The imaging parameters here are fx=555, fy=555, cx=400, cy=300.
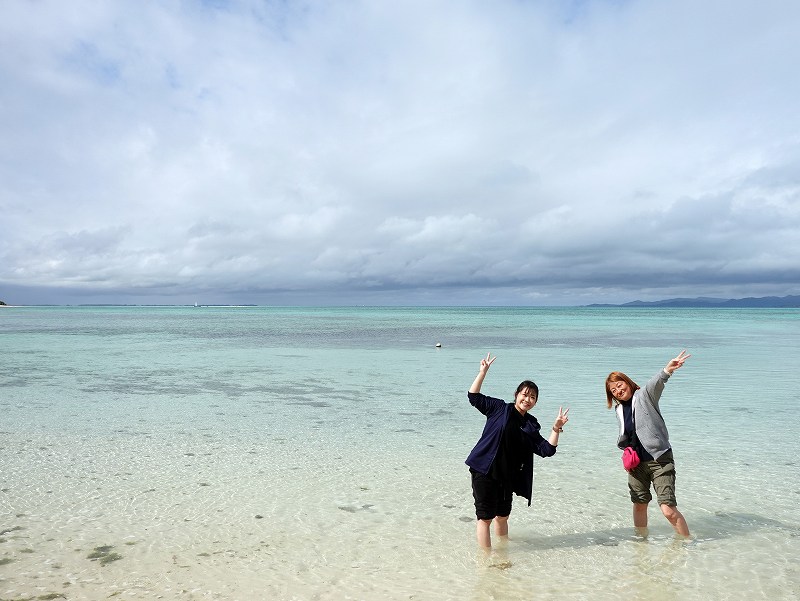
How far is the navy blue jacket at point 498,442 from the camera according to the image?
18.2ft

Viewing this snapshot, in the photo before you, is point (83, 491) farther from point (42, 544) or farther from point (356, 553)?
point (356, 553)

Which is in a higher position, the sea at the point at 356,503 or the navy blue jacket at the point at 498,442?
the navy blue jacket at the point at 498,442

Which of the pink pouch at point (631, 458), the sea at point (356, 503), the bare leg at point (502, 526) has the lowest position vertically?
the sea at point (356, 503)

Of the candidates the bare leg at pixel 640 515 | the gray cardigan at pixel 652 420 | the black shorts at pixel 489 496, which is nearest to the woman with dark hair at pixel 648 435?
the gray cardigan at pixel 652 420

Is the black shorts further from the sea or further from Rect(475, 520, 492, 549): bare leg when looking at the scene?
the sea

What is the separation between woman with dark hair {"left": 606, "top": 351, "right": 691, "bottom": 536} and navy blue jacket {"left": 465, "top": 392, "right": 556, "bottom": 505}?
3.14 feet

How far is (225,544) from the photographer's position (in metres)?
6.21

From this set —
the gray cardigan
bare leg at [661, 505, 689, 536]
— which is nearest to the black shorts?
the gray cardigan

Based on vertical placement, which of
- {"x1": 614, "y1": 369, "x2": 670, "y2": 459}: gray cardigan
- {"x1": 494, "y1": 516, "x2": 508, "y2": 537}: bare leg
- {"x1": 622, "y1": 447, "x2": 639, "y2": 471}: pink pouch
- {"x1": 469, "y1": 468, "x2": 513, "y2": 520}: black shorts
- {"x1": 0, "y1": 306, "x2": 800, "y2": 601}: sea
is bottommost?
{"x1": 0, "y1": 306, "x2": 800, "y2": 601}: sea

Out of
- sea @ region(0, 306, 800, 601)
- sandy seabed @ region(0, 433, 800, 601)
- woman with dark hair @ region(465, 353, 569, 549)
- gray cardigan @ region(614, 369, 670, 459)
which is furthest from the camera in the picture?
gray cardigan @ region(614, 369, 670, 459)

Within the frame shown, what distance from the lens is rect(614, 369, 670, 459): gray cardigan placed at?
5793 millimetres

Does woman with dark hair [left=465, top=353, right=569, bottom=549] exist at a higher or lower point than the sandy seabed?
higher

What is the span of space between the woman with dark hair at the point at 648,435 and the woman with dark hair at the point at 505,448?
0.90 meters

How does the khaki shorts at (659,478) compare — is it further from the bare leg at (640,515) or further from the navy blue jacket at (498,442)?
the navy blue jacket at (498,442)
